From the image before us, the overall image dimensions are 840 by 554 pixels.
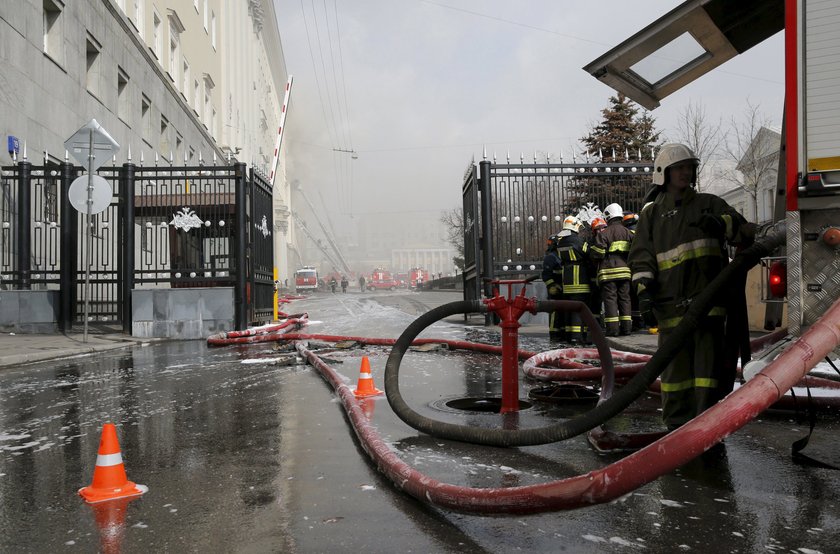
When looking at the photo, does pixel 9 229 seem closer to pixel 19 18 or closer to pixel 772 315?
pixel 19 18

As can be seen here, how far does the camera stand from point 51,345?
10219mm

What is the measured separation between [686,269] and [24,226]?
40.8 feet

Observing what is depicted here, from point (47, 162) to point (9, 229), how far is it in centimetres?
203

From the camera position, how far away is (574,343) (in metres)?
9.66

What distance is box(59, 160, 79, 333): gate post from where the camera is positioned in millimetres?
12586

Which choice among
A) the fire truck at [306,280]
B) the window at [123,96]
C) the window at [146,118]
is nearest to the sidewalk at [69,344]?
the window at [123,96]

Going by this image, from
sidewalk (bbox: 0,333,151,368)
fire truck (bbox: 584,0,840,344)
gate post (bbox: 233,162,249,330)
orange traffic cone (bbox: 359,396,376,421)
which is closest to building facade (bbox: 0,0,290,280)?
gate post (bbox: 233,162,249,330)

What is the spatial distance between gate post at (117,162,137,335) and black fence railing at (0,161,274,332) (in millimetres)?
19

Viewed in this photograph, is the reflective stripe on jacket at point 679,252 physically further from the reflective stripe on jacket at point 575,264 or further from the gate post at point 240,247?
the gate post at point 240,247

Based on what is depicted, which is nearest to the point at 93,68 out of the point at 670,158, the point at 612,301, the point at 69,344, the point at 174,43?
the point at 69,344

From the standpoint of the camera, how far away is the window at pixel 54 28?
14352 mm

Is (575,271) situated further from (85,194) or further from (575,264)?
(85,194)

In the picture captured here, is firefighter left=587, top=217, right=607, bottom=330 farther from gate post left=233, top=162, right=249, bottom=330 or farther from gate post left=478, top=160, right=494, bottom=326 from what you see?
gate post left=233, top=162, right=249, bottom=330

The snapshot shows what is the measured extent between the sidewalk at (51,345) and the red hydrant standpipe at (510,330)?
6726 mm
